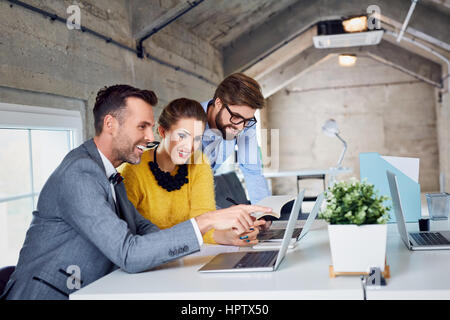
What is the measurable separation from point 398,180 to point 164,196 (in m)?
1.10

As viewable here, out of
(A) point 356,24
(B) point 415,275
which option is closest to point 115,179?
(B) point 415,275

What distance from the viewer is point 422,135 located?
962cm

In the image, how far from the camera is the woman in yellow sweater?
2.11m

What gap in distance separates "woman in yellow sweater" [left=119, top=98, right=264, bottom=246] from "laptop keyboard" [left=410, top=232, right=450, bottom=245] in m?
0.64

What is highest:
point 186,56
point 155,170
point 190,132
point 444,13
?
point 444,13

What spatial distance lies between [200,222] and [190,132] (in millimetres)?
741

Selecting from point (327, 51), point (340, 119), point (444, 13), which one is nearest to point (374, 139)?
point (340, 119)

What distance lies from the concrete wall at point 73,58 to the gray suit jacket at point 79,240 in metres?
1.27

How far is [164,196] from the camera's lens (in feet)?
7.01

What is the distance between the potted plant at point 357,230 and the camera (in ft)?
4.21

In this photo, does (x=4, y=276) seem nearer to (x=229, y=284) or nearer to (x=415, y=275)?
(x=229, y=284)

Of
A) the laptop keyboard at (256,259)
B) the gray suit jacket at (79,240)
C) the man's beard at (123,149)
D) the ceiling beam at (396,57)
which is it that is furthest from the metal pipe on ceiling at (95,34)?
the ceiling beam at (396,57)
